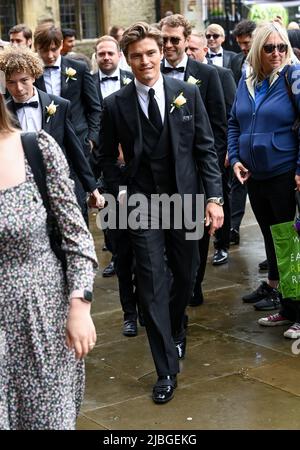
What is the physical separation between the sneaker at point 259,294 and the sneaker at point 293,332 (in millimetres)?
814

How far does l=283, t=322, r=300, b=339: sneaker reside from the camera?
6.48 metres

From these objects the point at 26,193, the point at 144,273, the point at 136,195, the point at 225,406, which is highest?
the point at 26,193

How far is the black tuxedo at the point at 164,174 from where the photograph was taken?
5.61 meters

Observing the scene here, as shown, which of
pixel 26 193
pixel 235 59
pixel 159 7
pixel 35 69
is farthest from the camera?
pixel 159 7

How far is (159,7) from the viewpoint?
2500cm

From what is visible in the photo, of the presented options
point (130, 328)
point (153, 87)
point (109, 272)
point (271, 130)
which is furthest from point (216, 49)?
point (153, 87)

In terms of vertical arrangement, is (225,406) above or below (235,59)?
below

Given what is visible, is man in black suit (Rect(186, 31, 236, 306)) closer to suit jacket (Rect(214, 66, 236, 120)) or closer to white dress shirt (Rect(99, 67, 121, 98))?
suit jacket (Rect(214, 66, 236, 120))

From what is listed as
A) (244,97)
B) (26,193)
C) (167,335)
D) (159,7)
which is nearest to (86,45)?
(159,7)

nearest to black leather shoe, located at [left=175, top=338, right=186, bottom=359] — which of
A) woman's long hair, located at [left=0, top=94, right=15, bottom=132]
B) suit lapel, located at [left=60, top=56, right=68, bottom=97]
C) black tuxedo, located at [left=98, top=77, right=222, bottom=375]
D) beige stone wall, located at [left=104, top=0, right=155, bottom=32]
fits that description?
black tuxedo, located at [left=98, top=77, right=222, bottom=375]

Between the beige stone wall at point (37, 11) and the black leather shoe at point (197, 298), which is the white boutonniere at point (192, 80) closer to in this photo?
the black leather shoe at point (197, 298)

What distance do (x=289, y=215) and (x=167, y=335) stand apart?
153 centimetres

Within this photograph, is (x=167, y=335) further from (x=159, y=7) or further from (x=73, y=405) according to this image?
(x=159, y=7)

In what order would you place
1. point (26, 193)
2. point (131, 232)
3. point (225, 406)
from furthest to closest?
point (131, 232) < point (225, 406) < point (26, 193)
